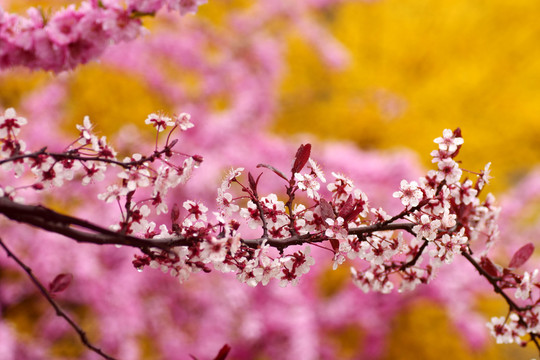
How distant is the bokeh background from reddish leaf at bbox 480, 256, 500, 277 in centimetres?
237

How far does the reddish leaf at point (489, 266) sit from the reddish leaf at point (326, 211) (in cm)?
38

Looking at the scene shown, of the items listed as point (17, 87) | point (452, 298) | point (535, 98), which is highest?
point (535, 98)

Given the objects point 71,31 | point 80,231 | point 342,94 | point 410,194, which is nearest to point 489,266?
point 410,194

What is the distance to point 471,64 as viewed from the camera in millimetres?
5418

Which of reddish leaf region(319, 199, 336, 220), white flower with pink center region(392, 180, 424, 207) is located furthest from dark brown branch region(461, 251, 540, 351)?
reddish leaf region(319, 199, 336, 220)

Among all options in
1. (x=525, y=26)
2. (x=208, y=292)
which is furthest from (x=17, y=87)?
(x=525, y=26)

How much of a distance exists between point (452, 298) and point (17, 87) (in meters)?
4.47

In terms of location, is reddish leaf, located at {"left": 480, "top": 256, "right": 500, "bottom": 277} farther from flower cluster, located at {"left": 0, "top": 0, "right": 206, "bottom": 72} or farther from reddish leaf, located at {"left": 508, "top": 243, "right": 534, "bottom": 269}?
flower cluster, located at {"left": 0, "top": 0, "right": 206, "bottom": 72}

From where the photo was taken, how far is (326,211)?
0.80m

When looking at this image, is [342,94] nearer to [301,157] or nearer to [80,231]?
[301,157]

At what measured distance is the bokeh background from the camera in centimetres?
391

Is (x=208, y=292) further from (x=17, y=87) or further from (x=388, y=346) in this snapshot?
(x=17, y=87)

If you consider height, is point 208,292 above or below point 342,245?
above

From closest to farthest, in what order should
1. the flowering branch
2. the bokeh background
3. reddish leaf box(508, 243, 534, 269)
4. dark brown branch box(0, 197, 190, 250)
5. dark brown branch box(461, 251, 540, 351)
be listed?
dark brown branch box(0, 197, 190, 250) < the flowering branch < dark brown branch box(461, 251, 540, 351) < reddish leaf box(508, 243, 534, 269) < the bokeh background
